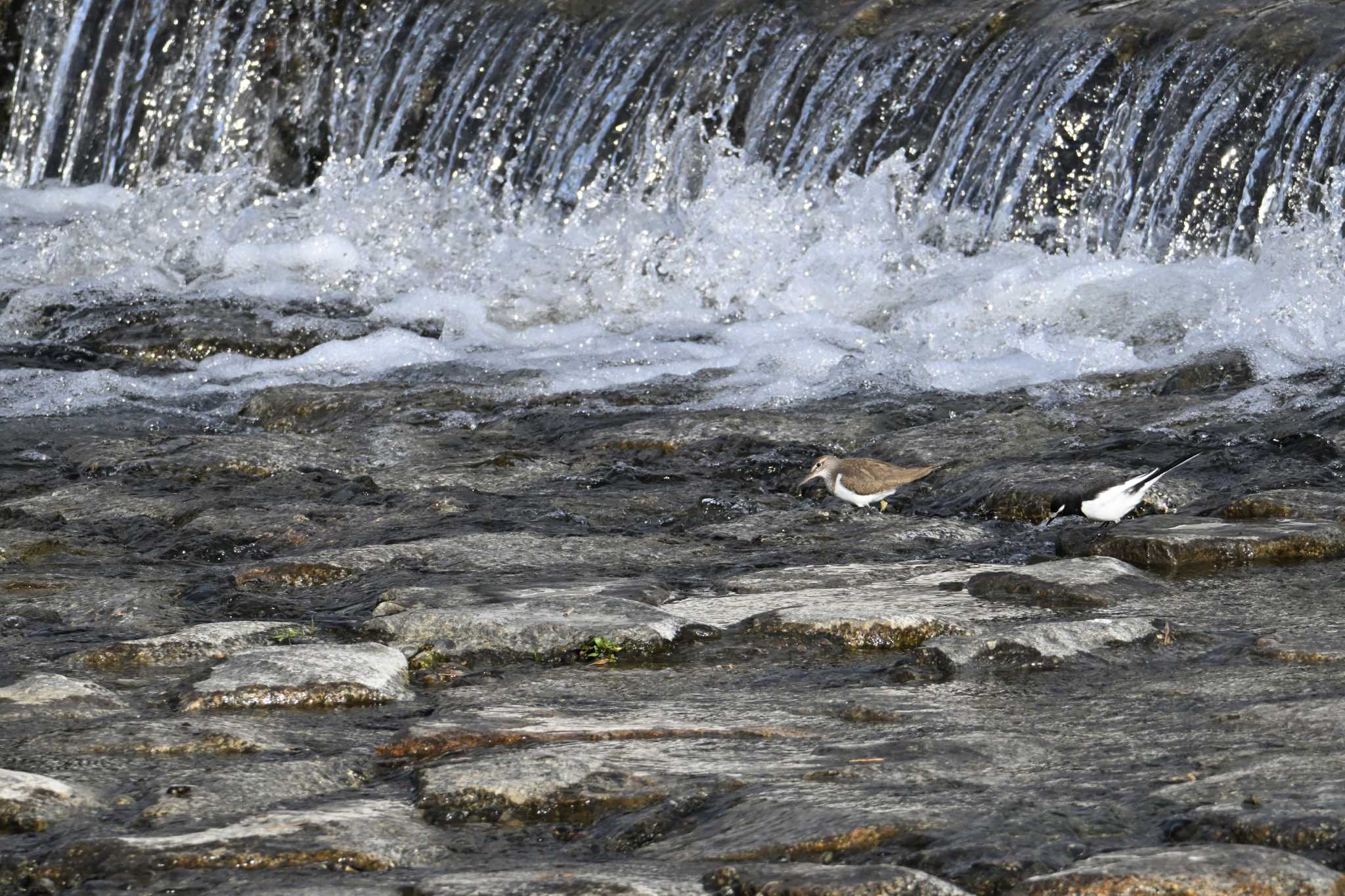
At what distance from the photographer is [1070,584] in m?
4.24

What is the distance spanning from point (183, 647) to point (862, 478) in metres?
2.49

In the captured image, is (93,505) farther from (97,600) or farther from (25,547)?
(97,600)

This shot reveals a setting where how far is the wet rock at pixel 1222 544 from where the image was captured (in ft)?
15.1

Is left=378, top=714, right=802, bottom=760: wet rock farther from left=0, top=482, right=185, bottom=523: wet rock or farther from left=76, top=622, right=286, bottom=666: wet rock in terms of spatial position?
left=0, top=482, right=185, bottom=523: wet rock

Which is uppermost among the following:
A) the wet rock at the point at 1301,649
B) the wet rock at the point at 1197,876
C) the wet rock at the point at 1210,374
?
the wet rock at the point at 1210,374

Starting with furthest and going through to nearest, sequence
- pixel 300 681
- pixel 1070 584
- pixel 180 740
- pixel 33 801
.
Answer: pixel 1070 584 < pixel 300 681 < pixel 180 740 < pixel 33 801

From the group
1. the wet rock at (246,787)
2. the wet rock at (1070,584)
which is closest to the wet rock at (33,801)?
the wet rock at (246,787)

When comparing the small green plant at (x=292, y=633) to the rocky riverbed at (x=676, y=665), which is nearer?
the rocky riverbed at (x=676, y=665)

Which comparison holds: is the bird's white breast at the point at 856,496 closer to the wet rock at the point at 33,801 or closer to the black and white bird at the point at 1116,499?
the black and white bird at the point at 1116,499

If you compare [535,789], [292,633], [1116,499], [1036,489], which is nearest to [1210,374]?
[1036,489]

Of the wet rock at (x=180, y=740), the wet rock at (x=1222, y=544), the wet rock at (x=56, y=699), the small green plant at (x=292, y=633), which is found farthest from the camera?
the wet rock at (x=1222, y=544)

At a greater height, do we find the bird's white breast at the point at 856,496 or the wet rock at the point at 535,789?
the bird's white breast at the point at 856,496

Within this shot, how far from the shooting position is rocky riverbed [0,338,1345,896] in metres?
2.56

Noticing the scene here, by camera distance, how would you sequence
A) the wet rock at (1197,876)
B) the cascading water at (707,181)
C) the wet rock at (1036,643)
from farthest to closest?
the cascading water at (707,181) < the wet rock at (1036,643) < the wet rock at (1197,876)
